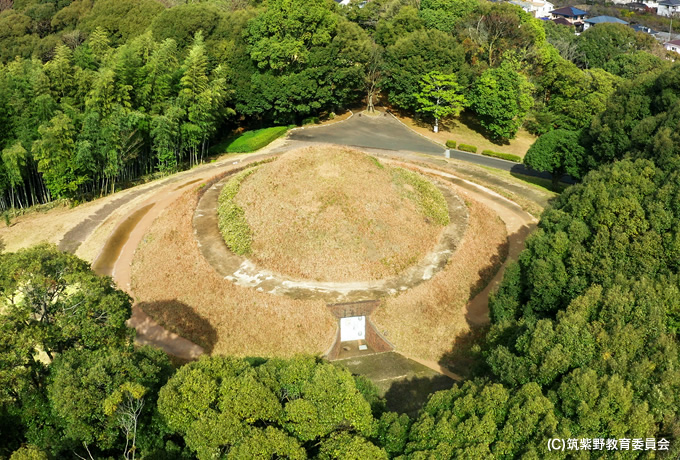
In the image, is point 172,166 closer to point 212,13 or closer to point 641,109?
point 212,13

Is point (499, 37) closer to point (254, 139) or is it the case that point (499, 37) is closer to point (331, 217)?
point (254, 139)

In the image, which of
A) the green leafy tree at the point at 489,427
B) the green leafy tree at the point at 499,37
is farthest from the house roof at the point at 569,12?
the green leafy tree at the point at 489,427

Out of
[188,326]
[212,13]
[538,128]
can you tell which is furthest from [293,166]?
[538,128]

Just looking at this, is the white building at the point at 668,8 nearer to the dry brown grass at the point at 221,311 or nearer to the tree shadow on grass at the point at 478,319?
the tree shadow on grass at the point at 478,319

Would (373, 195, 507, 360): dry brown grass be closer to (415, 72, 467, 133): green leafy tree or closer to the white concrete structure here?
the white concrete structure

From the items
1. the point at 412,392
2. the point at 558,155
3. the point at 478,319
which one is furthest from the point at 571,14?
the point at 412,392

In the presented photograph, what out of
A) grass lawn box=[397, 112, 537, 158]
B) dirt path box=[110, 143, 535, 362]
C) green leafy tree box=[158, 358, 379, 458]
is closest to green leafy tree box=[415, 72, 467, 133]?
grass lawn box=[397, 112, 537, 158]
